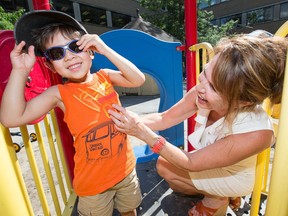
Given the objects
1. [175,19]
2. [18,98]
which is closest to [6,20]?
[18,98]

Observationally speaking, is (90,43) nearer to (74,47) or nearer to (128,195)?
(74,47)

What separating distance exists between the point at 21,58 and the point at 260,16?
76.0ft

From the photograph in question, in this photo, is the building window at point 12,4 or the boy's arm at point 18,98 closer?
the boy's arm at point 18,98

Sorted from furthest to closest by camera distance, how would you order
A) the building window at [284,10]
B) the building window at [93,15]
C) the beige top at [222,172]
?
the building window at [284,10], the building window at [93,15], the beige top at [222,172]

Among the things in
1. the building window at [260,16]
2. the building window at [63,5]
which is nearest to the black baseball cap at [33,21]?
the building window at [63,5]

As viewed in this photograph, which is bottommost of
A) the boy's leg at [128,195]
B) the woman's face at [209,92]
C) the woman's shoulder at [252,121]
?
the boy's leg at [128,195]

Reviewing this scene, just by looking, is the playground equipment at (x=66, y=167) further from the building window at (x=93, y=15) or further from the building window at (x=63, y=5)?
the building window at (x=93, y=15)

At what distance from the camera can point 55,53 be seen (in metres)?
1.15

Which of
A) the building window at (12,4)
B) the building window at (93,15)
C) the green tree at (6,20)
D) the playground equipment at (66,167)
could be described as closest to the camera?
the playground equipment at (66,167)

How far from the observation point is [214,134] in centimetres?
147

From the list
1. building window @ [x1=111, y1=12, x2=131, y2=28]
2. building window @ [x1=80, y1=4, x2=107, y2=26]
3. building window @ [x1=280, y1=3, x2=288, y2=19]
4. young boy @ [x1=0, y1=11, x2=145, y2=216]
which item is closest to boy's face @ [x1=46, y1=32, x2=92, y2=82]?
young boy @ [x1=0, y1=11, x2=145, y2=216]

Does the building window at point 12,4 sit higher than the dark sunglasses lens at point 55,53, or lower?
higher

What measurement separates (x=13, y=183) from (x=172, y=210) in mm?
1527

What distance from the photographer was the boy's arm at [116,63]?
4.04ft
